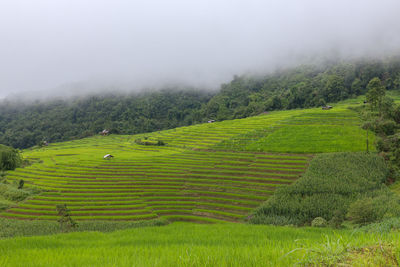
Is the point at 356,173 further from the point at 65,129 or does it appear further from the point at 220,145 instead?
Result: the point at 65,129

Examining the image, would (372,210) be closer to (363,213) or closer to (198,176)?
(363,213)

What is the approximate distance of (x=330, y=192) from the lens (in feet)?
88.6

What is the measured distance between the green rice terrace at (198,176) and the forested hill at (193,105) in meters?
48.6

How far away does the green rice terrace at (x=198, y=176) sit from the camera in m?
29.5

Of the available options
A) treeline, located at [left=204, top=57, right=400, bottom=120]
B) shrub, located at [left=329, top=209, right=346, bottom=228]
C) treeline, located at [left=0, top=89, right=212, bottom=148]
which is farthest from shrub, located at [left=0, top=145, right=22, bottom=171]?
treeline, located at [left=204, top=57, right=400, bottom=120]

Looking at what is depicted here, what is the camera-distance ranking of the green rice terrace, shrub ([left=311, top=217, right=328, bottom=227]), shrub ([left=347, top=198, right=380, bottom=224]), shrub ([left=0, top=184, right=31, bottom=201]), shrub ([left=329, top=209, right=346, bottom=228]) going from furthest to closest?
shrub ([left=0, top=184, right=31, bottom=201])
the green rice terrace
shrub ([left=311, top=217, right=328, bottom=227])
shrub ([left=329, top=209, right=346, bottom=228])
shrub ([left=347, top=198, right=380, bottom=224])

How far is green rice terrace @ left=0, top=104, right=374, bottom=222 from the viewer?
29516 mm

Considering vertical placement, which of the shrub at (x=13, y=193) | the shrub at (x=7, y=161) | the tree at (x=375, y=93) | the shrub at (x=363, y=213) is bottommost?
the shrub at (x=13, y=193)

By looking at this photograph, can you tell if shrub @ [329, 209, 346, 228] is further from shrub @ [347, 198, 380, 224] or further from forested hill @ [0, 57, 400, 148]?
forested hill @ [0, 57, 400, 148]

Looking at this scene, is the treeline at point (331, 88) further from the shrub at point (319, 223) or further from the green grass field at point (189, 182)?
the shrub at point (319, 223)

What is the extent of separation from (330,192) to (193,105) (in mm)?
155070

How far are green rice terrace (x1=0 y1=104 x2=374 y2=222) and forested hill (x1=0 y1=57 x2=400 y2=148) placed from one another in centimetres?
4861

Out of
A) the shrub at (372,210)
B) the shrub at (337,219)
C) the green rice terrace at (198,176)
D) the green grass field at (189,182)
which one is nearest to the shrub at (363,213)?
the shrub at (372,210)

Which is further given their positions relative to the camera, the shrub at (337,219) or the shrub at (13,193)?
the shrub at (13,193)
